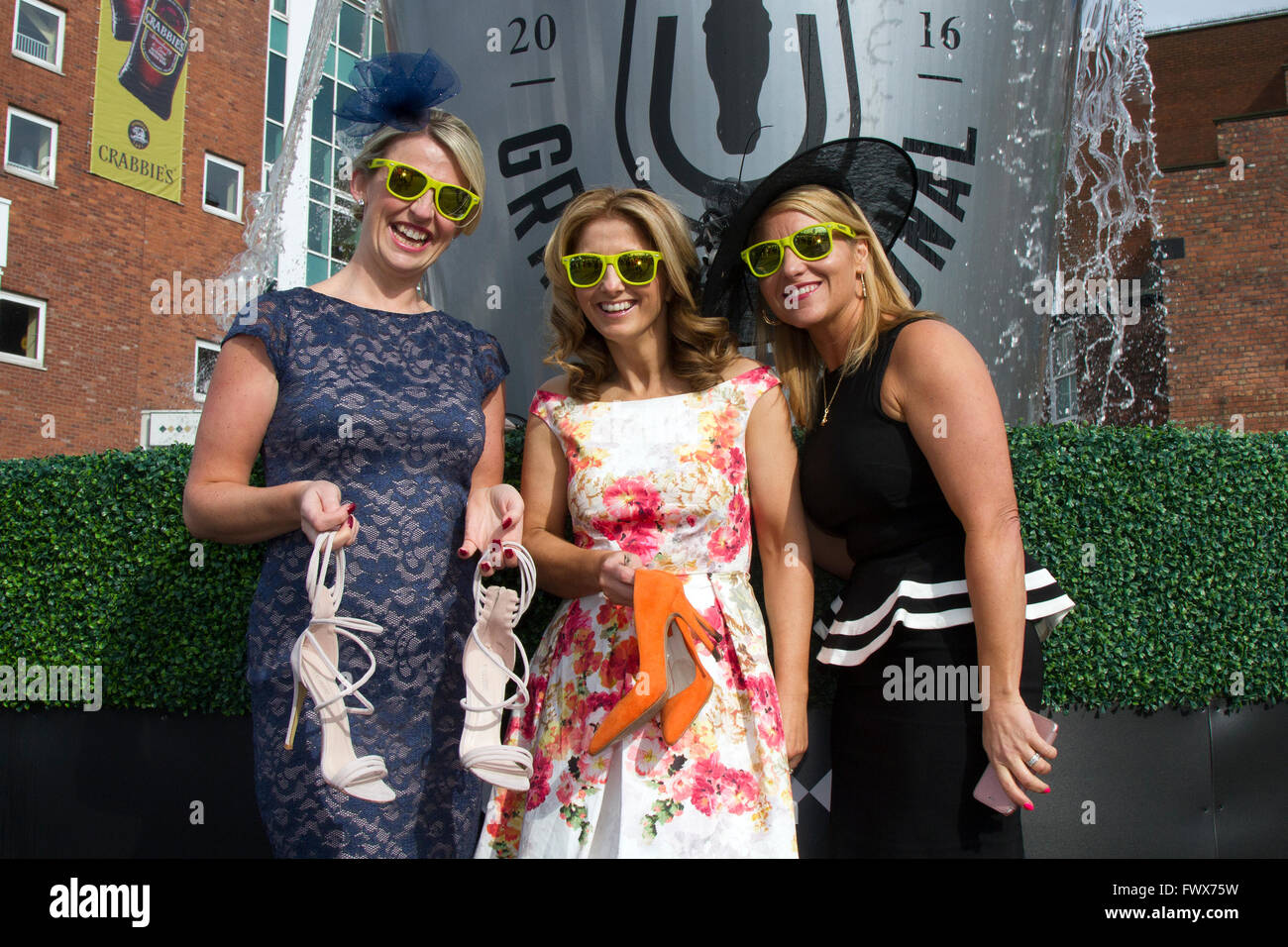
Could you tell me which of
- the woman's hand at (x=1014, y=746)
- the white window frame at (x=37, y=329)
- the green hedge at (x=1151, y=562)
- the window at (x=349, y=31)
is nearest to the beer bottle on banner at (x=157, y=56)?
the white window frame at (x=37, y=329)

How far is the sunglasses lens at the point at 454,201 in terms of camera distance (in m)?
2.20

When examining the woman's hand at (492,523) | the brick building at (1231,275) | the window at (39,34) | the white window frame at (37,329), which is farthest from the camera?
Result: the window at (39,34)

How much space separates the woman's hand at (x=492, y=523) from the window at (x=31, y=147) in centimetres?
1804

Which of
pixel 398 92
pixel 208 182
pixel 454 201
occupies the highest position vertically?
pixel 208 182

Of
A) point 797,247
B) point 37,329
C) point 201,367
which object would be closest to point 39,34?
Answer: point 37,329

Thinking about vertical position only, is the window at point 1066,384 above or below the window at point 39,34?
below

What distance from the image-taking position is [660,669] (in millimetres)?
1800

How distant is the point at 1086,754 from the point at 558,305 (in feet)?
6.86

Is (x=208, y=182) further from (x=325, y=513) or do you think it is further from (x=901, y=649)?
(x=901, y=649)

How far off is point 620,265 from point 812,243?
0.44m

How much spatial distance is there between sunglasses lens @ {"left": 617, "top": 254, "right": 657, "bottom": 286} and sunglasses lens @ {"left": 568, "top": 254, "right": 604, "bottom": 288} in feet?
0.16

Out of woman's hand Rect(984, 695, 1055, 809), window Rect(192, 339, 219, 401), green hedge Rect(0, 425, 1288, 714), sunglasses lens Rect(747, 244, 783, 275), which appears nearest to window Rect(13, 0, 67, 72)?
window Rect(192, 339, 219, 401)

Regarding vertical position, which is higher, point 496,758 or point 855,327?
point 855,327

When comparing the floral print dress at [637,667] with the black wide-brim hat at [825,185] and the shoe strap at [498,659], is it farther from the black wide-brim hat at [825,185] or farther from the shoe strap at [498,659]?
the black wide-brim hat at [825,185]
